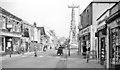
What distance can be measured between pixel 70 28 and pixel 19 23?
3909cm

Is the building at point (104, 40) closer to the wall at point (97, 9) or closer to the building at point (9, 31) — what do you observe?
the wall at point (97, 9)

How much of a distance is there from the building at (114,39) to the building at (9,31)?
2108cm

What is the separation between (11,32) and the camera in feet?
117

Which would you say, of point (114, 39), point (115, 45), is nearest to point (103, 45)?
point (114, 39)

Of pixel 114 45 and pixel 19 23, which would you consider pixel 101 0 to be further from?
pixel 19 23

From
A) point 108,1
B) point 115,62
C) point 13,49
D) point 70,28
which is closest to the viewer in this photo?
point 115,62

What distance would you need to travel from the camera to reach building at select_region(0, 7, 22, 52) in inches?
1260

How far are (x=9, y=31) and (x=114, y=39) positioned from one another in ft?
83.4

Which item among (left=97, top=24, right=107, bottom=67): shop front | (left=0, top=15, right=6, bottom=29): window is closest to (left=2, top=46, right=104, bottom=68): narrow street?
(left=97, top=24, right=107, bottom=67): shop front

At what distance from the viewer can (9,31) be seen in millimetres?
35531

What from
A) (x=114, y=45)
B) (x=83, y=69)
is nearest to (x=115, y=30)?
(x=114, y=45)

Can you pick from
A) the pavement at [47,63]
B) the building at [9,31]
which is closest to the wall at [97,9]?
the pavement at [47,63]

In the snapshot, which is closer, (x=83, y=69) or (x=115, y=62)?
(x=115, y=62)

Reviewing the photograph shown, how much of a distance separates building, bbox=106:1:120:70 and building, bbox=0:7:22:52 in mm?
21078
